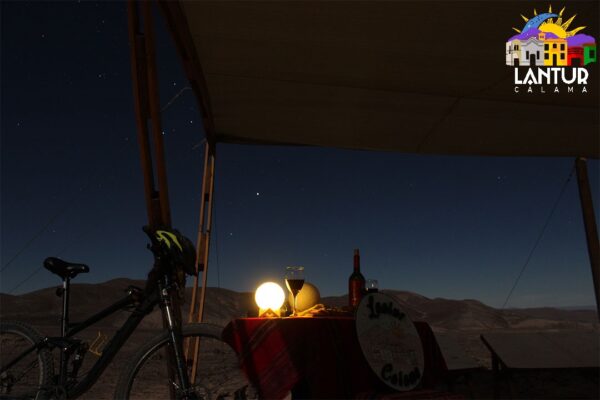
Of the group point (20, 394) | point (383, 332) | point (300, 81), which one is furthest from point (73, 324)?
point (300, 81)

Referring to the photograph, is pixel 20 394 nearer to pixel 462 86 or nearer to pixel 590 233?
pixel 462 86

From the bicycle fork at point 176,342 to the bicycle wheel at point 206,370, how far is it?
0.04 meters

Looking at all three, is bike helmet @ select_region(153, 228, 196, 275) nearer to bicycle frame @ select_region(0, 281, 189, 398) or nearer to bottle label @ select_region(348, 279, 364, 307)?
bicycle frame @ select_region(0, 281, 189, 398)

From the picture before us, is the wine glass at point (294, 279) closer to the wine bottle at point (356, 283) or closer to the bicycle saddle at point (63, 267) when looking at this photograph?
the wine bottle at point (356, 283)

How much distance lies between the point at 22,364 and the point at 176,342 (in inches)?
40.0

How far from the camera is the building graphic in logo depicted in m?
3.38

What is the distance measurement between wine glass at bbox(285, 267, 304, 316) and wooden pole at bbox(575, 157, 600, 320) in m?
4.01

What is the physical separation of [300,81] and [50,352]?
8.08 feet

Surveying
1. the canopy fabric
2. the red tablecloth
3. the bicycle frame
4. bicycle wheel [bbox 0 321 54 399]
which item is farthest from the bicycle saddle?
the canopy fabric

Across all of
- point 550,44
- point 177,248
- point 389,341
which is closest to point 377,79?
point 550,44

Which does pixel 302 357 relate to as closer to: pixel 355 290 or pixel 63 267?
pixel 355 290

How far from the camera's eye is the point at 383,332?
2367 mm

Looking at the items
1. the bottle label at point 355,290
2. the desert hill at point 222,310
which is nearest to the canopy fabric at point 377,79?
the bottle label at point 355,290

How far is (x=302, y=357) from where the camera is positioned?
2.16m
